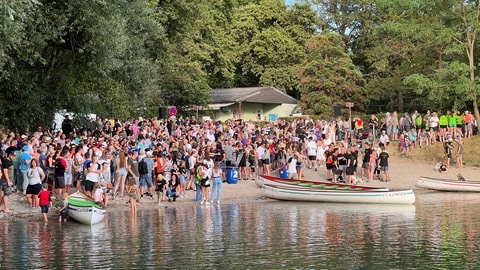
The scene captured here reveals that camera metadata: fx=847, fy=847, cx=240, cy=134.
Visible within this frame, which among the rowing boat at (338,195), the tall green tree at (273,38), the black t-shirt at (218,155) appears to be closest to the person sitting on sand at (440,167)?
the rowing boat at (338,195)

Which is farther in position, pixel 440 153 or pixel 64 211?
pixel 440 153

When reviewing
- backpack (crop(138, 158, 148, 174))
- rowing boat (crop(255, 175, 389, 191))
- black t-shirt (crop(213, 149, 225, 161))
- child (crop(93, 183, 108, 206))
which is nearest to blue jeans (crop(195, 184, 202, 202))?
black t-shirt (crop(213, 149, 225, 161))

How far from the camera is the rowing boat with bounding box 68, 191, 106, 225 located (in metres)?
27.8

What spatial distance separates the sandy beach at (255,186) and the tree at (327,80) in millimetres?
18174

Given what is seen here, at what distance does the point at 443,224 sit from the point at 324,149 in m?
16.2

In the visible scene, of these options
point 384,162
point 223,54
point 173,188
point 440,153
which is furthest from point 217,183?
point 223,54

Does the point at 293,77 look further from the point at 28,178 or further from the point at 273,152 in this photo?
the point at 28,178

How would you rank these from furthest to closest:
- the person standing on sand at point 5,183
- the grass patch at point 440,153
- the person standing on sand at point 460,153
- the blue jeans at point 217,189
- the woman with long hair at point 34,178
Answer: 1. the grass patch at point 440,153
2. the person standing on sand at point 460,153
3. the blue jeans at point 217,189
4. the person standing on sand at point 5,183
5. the woman with long hair at point 34,178

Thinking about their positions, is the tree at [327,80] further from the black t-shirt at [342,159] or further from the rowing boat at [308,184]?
the rowing boat at [308,184]

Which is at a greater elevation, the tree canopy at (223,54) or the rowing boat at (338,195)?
the tree canopy at (223,54)

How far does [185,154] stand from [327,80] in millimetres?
31529

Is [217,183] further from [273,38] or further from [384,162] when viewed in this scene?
[273,38]

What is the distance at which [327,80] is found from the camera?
65.9 m

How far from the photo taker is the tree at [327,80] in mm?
66188
